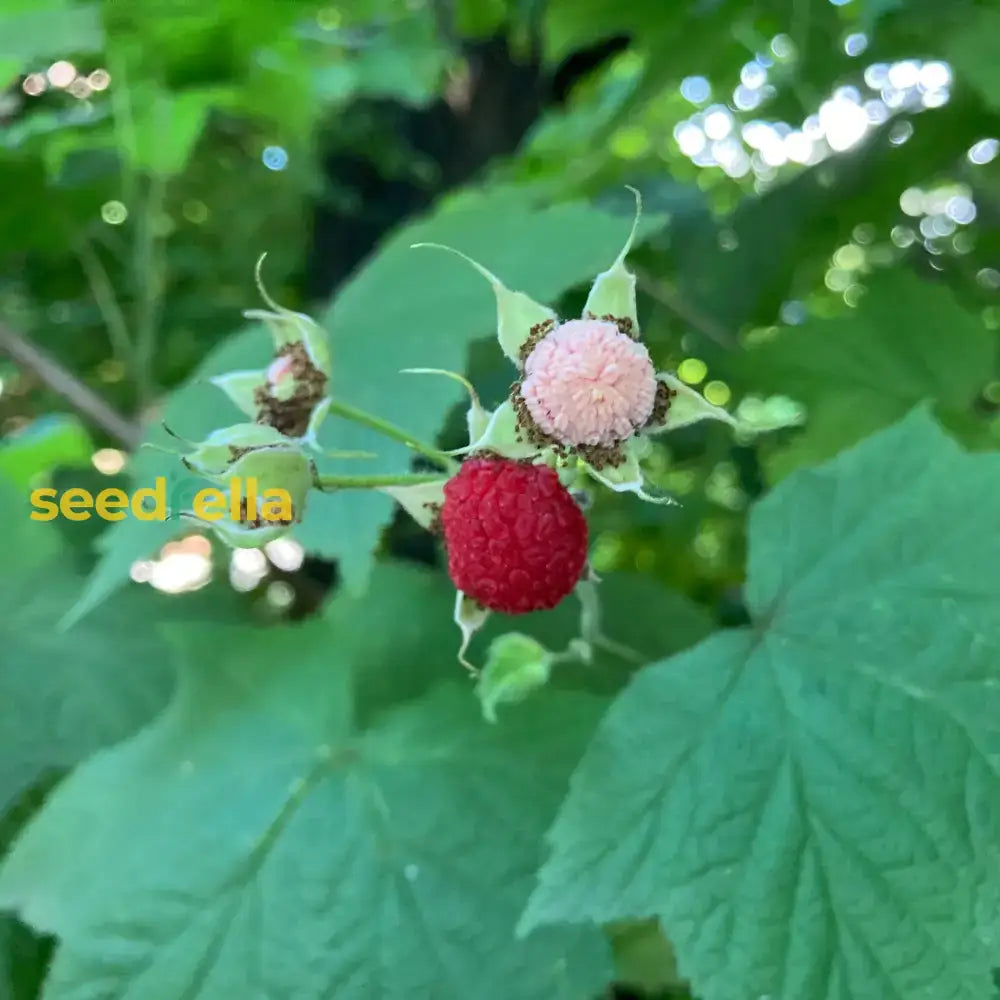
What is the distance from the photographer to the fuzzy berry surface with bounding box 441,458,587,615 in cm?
45

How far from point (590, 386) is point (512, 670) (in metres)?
0.20

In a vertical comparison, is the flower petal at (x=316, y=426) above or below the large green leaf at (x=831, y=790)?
above

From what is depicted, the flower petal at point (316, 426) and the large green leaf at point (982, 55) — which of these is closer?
the flower petal at point (316, 426)

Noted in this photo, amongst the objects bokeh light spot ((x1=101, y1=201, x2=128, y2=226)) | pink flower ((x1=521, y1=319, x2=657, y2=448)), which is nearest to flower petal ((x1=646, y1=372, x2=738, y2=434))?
pink flower ((x1=521, y1=319, x2=657, y2=448))

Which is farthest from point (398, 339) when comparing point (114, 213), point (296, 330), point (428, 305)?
point (114, 213)

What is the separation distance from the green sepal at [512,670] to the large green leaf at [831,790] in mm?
49

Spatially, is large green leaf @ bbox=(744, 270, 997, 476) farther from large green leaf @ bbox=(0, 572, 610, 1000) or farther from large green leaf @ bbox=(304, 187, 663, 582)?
large green leaf @ bbox=(0, 572, 610, 1000)

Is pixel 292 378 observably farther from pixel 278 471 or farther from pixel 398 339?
pixel 398 339

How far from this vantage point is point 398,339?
0.76 metres

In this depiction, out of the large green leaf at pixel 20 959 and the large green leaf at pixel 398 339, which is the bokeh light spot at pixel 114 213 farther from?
the large green leaf at pixel 20 959

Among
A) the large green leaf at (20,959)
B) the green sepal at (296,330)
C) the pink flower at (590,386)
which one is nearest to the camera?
the pink flower at (590,386)

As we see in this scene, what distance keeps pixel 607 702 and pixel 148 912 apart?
34 cm

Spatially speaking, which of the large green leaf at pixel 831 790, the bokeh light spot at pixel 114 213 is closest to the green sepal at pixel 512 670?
the large green leaf at pixel 831 790

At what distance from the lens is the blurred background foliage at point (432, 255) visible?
80 cm
